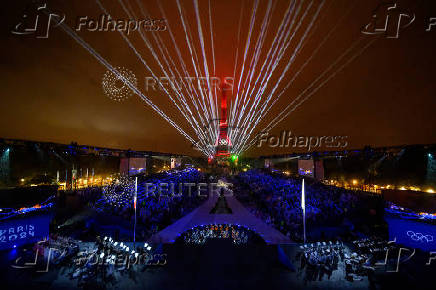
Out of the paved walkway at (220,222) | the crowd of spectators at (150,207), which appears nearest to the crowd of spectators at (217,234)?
the paved walkway at (220,222)

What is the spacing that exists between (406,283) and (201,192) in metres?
14.4

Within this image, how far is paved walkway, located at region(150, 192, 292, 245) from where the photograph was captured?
949 cm

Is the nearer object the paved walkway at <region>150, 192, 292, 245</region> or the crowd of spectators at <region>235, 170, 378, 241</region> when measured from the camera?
the paved walkway at <region>150, 192, 292, 245</region>

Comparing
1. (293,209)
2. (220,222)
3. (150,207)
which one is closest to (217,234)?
(220,222)

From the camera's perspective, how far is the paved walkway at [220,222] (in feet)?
31.1

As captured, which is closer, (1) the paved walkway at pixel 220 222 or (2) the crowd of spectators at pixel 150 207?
(1) the paved walkway at pixel 220 222

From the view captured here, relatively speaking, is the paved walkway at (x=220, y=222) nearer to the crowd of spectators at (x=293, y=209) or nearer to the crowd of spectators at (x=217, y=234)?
the crowd of spectators at (x=217, y=234)

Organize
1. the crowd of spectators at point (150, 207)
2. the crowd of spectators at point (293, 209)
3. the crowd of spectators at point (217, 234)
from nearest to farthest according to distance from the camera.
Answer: the crowd of spectators at point (217, 234), the crowd of spectators at point (293, 209), the crowd of spectators at point (150, 207)

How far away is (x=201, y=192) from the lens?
18.3 m

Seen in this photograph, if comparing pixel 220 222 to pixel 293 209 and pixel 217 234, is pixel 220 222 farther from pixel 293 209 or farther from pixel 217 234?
pixel 293 209

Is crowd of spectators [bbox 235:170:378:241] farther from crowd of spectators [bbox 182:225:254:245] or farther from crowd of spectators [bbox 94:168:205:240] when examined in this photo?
crowd of spectators [bbox 94:168:205:240]

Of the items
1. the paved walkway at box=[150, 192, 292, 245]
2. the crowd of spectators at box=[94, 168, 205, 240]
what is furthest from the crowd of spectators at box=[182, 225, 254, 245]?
the crowd of spectators at box=[94, 168, 205, 240]

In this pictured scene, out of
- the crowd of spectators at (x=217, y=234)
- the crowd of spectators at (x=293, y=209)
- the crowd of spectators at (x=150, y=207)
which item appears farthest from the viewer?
the crowd of spectators at (x=150, y=207)

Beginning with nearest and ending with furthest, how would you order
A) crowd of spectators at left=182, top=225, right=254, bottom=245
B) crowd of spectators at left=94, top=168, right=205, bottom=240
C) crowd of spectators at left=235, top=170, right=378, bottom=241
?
crowd of spectators at left=182, top=225, right=254, bottom=245
crowd of spectators at left=235, top=170, right=378, bottom=241
crowd of spectators at left=94, top=168, right=205, bottom=240
